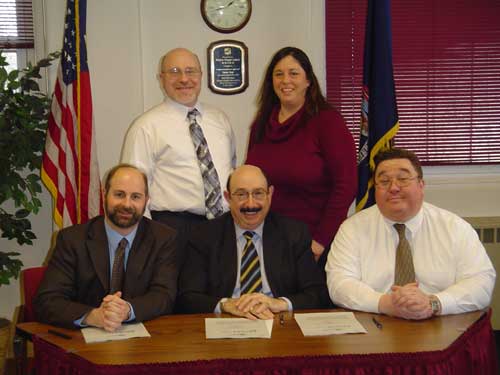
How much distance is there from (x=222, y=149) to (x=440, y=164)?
1.86 metres

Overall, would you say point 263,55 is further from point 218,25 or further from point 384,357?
point 384,357

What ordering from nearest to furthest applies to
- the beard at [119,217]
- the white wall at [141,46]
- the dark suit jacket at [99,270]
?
the dark suit jacket at [99,270] → the beard at [119,217] → the white wall at [141,46]

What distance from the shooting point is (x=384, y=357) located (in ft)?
6.14

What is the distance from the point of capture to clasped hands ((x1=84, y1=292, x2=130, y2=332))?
2127 mm

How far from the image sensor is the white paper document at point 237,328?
6.72 ft

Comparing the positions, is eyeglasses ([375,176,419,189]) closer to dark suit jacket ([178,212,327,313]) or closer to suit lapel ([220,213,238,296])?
dark suit jacket ([178,212,327,313])

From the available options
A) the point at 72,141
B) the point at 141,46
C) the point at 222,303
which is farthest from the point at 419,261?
the point at 141,46

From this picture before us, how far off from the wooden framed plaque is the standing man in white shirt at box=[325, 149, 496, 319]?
1694 mm

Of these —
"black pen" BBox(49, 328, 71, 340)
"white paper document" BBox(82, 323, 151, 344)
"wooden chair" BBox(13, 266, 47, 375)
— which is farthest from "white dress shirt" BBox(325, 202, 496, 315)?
"wooden chair" BBox(13, 266, 47, 375)

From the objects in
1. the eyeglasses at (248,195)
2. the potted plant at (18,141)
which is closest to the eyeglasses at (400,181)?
the eyeglasses at (248,195)

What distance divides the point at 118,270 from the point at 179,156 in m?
0.74

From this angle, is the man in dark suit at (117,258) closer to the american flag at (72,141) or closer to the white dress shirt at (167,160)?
the white dress shirt at (167,160)

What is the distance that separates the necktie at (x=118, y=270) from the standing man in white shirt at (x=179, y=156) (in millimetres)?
495

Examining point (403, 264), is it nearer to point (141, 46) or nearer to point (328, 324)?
point (328, 324)
